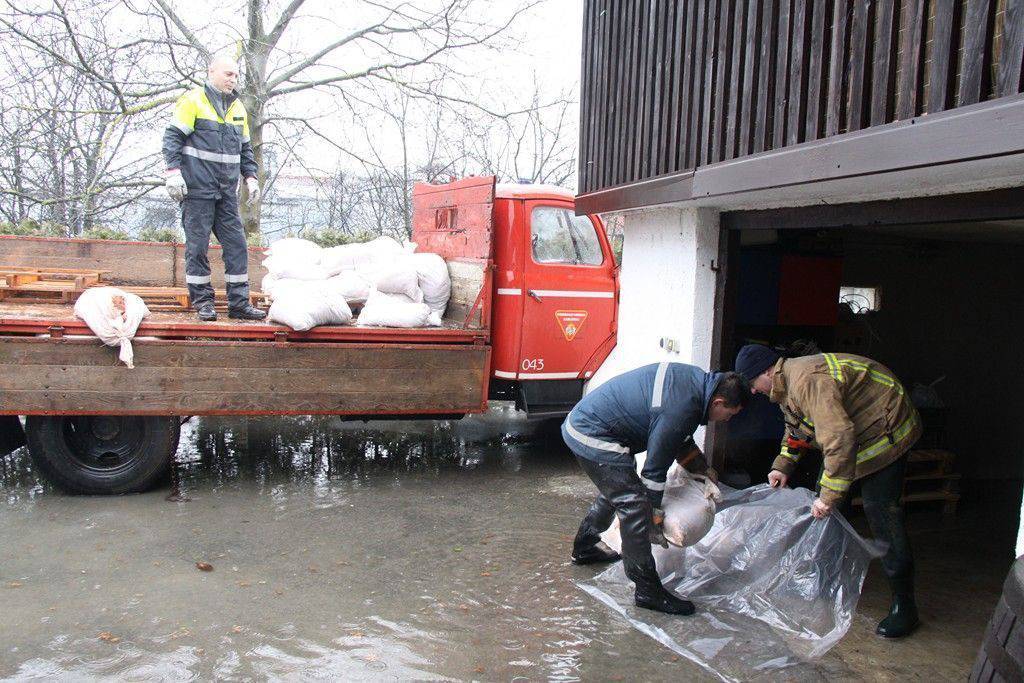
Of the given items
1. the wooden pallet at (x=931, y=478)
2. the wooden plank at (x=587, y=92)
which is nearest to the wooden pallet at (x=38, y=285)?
the wooden plank at (x=587, y=92)

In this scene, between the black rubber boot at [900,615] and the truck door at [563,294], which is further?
the truck door at [563,294]

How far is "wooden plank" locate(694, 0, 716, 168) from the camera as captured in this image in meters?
4.39

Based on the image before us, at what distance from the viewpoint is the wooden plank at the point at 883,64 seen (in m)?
3.12

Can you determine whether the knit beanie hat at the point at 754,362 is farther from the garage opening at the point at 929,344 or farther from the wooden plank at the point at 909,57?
the wooden plank at the point at 909,57

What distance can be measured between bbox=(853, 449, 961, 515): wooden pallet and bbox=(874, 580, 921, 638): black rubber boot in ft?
6.09

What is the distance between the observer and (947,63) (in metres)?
2.82

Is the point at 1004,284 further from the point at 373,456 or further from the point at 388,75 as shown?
the point at 388,75

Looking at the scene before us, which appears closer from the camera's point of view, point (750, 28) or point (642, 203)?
point (750, 28)

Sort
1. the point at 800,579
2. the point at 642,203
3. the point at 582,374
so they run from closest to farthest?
the point at 800,579 < the point at 642,203 < the point at 582,374

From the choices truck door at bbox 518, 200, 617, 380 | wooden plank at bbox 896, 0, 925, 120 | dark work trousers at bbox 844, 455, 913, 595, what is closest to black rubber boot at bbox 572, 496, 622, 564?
dark work trousers at bbox 844, 455, 913, 595

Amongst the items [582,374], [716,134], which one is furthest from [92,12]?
[716,134]

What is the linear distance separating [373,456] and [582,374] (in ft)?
6.52

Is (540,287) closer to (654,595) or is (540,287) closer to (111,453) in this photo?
(654,595)

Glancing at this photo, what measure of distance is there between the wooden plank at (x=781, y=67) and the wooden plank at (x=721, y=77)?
432 mm
